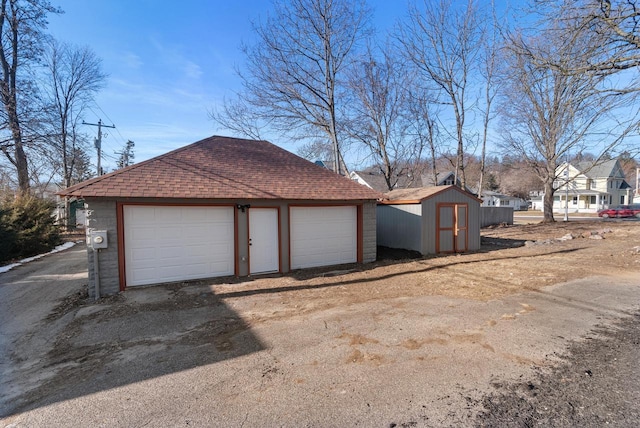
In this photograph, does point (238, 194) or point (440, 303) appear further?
point (238, 194)

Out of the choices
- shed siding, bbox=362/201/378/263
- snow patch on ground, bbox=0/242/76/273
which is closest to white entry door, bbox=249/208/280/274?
shed siding, bbox=362/201/378/263

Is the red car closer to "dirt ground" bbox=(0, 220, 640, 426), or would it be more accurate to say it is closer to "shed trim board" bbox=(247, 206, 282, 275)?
"dirt ground" bbox=(0, 220, 640, 426)

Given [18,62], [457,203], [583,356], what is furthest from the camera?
[18,62]

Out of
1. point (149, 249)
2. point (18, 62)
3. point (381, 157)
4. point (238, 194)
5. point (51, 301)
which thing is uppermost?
point (18, 62)

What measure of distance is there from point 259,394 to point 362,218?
759 cm

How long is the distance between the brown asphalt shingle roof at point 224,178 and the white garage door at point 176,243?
21.7 inches

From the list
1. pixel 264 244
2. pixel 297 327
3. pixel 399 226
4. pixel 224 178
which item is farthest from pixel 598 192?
pixel 297 327

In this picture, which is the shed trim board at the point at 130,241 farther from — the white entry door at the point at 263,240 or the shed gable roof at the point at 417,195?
the shed gable roof at the point at 417,195

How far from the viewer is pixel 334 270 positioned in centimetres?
912

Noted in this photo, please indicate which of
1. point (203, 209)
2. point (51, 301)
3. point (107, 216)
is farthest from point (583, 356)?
point (51, 301)

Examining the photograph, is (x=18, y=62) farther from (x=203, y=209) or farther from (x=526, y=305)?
(x=526, y=305)

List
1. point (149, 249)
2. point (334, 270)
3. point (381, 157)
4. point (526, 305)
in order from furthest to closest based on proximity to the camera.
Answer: point (381, 157)
point (334, 270)
point (149, 249)
point (526, 305)

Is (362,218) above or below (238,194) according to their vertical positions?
below

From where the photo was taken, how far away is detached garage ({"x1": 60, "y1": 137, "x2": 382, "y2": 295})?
6.84 meters
